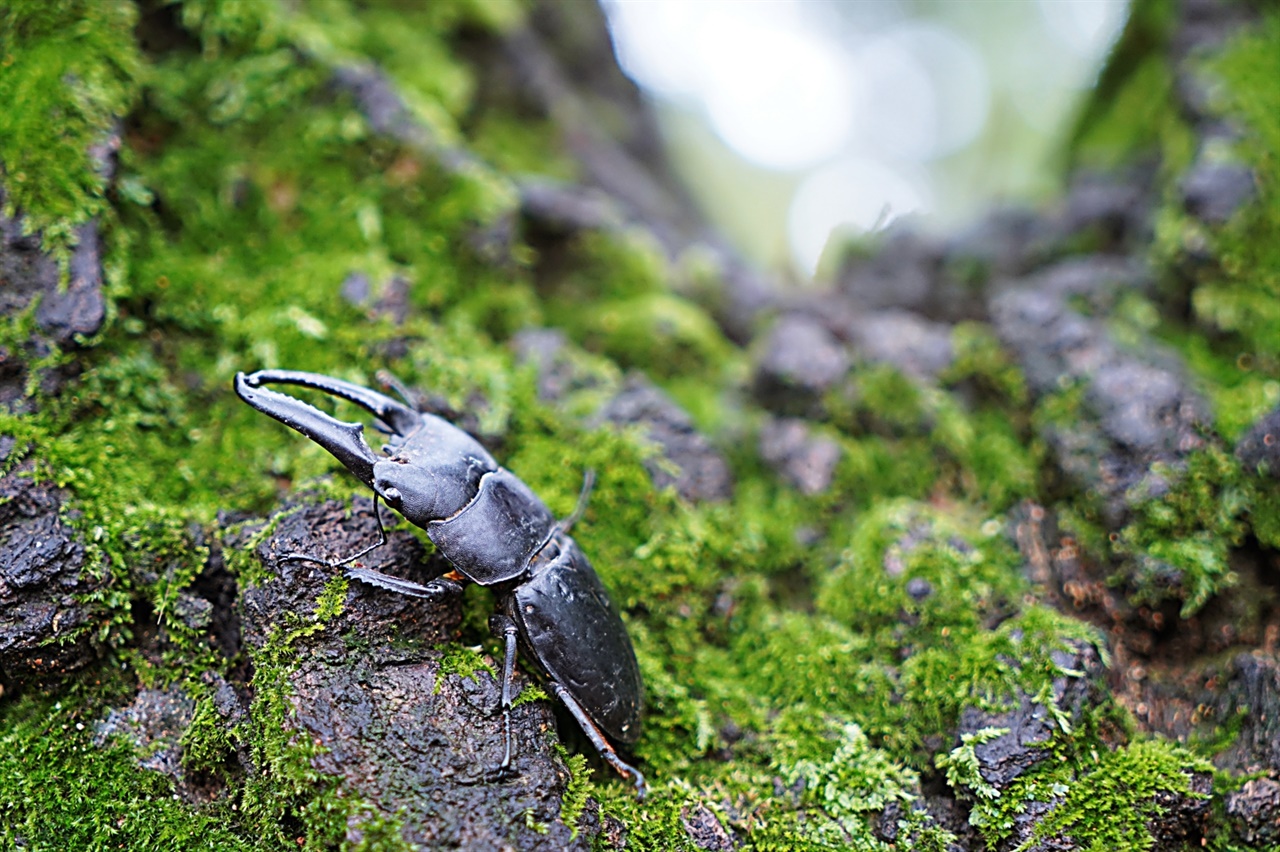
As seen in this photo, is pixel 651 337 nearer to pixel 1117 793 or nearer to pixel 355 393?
pixel 355 393

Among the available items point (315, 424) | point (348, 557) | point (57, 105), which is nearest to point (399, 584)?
point (348, 557)

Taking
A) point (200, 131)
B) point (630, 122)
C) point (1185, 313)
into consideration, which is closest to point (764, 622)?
point (1185, 313)

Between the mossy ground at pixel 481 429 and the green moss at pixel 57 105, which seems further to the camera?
the green moss at pixel 57 105

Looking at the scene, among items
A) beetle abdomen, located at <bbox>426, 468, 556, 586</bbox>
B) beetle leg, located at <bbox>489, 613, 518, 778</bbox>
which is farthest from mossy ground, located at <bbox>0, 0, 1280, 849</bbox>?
beetle abdomen, located at <bbox>426, 468, 556, 586</bbox>

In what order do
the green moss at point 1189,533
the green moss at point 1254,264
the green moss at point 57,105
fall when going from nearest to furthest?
the green moss at point 57,105 → the green moss at point 1189,533 → the green moss at point 1254,264

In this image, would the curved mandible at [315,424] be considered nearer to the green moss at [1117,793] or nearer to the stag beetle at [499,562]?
the stag beetle at [499,562]

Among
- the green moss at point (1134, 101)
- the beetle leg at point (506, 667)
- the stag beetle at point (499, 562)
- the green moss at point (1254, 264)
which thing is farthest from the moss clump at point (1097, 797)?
the green moss at point (1134, 101)
